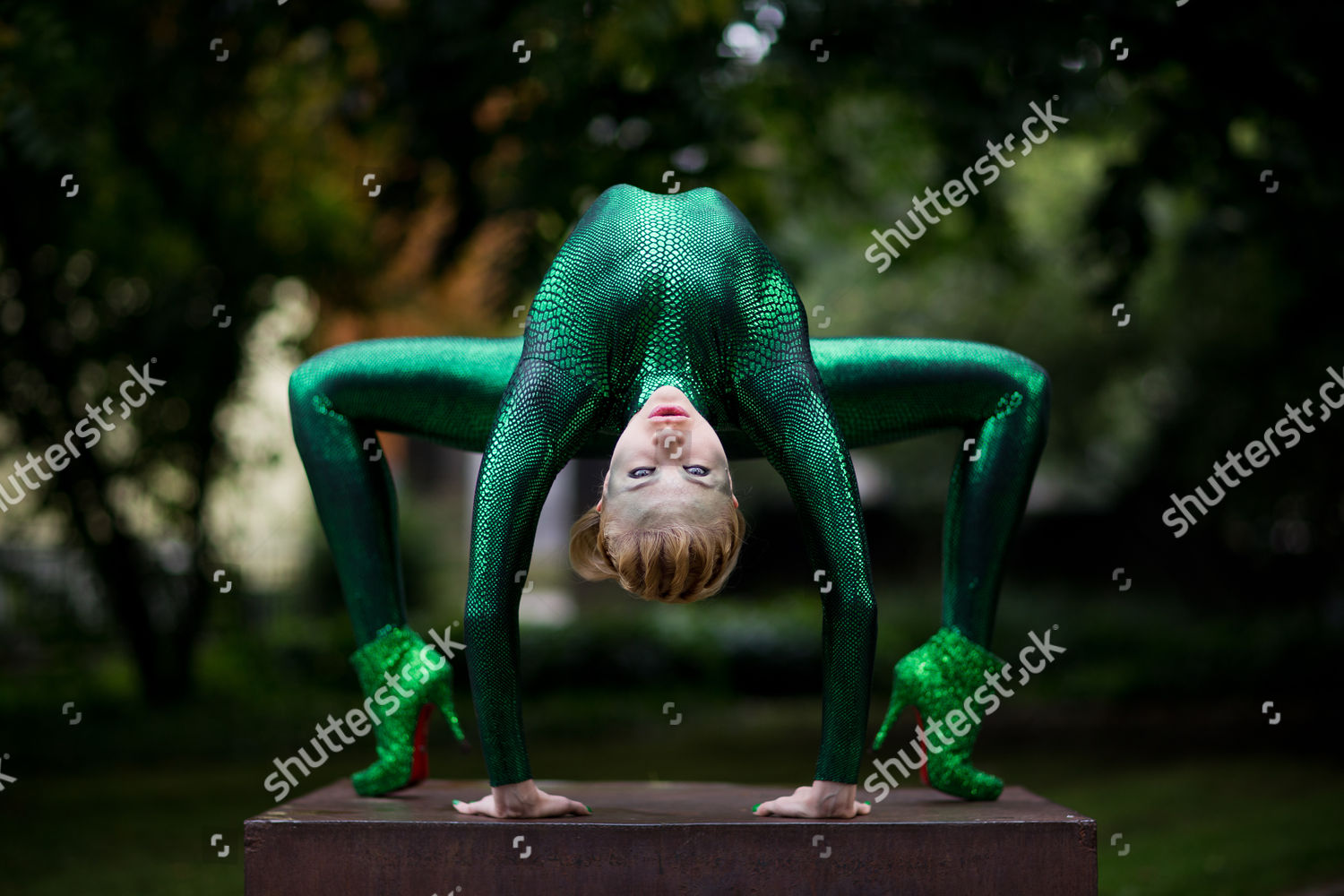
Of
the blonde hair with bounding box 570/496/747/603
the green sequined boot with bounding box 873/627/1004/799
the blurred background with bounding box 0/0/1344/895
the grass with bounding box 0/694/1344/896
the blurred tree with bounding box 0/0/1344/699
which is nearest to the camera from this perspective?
the blonde hair with bounding box 570/496/747/603

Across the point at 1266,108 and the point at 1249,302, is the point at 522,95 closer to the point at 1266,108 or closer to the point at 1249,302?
the point at 1266,108

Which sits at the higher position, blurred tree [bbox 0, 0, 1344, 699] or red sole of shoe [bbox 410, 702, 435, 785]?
blurred tree [bbox 0, 0, 1344, 699]

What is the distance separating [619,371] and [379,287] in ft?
30.0

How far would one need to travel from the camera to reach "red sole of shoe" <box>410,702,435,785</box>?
432 cm

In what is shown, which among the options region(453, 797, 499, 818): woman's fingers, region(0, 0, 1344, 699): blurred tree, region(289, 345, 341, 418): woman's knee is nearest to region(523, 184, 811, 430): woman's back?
region(289, 345, 341, 418): woman's knee

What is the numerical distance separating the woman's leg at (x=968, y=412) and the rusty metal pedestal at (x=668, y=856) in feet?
2.46

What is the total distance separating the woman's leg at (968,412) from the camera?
4207 mm

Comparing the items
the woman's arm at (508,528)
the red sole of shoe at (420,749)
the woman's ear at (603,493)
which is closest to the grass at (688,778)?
the red sole of shoe at (420,749)

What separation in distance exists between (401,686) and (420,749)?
322 mm

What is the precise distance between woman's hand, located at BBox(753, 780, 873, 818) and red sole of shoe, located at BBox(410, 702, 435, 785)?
3.97ft

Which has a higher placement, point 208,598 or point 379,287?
point 379,287

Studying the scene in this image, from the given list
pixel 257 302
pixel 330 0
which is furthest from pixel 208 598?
pixel 330 0

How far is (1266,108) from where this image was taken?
21.1ft

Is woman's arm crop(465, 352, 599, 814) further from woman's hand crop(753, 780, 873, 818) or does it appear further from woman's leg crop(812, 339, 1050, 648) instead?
woman's leg crop(812, 339, 1050, 648)
